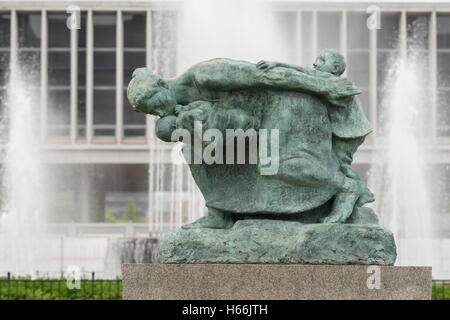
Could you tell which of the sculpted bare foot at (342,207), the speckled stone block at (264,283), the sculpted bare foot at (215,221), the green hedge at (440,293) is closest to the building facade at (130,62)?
the green hedge at (440,293)

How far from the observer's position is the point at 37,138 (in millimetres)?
37594

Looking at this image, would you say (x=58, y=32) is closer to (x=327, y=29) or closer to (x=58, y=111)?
(x=58, y=111)

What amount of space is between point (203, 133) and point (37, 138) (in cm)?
3286

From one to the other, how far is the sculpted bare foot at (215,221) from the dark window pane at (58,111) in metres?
33.4

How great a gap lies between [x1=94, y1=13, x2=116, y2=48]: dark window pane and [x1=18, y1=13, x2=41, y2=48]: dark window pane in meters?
2.68

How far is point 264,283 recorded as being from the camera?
555 cm

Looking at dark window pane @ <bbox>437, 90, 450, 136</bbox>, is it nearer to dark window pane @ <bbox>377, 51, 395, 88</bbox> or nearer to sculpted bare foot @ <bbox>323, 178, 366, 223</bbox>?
dark window pane @ <bbox>377, 51, 395, 88</bbox>

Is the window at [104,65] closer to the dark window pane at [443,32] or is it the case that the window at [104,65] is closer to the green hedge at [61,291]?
the dark window pane at [443,32]

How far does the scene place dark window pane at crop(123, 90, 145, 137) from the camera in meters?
38.7

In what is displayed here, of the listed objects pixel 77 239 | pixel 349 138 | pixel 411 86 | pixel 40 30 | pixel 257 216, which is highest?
pixel 40 30

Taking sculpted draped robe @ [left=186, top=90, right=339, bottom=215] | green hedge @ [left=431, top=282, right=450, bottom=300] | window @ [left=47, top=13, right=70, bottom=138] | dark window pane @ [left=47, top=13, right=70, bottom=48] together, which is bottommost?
green hedge @ [left=431, top=282, right=450, bottom=300]

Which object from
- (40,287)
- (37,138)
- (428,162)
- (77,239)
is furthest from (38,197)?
(40,287)

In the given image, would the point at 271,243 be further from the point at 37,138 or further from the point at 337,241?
the point at 37,138

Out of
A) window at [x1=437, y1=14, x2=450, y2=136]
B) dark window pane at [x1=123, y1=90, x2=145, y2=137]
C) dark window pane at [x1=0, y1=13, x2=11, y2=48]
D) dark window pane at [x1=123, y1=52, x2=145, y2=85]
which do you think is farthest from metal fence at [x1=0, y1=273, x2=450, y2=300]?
dark window pane at [x1=0, y1=13, x2=11, y2=48]
